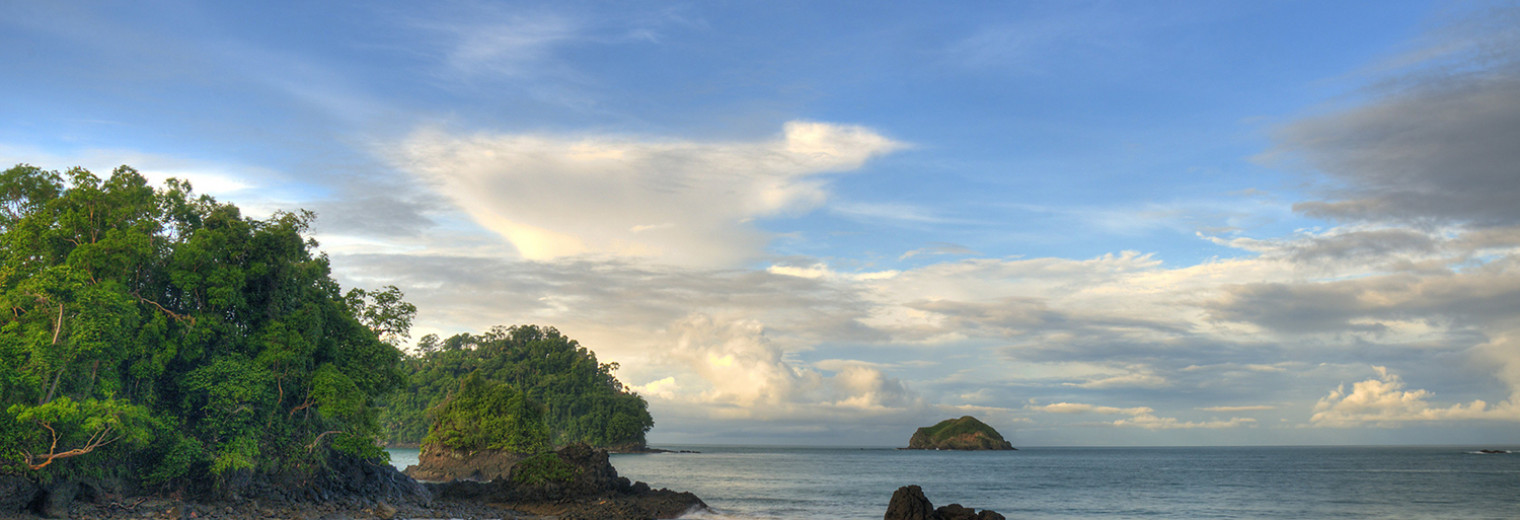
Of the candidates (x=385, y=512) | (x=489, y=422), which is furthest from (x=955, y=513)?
(x=489, y=422)

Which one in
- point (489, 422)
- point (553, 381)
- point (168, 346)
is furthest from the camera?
point (553, 381)

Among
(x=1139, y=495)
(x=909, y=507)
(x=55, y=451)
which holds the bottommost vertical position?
(x=1139, y=495)

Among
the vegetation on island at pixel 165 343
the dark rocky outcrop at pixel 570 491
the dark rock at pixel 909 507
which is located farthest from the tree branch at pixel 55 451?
the dark rock at pixel 909 507

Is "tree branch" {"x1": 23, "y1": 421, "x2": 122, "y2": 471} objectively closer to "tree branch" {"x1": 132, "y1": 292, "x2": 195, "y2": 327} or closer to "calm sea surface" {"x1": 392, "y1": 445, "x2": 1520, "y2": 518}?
"tree branch" {"x1": 132, "y1": 292, "x2": 195, "y2": 327}

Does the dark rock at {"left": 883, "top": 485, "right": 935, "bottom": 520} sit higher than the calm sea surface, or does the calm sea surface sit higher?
the dark rock at {"left": 883, "top": 485, "right": 935, "bottom": 520}

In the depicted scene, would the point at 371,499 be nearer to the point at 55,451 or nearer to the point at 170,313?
the point at 170,313

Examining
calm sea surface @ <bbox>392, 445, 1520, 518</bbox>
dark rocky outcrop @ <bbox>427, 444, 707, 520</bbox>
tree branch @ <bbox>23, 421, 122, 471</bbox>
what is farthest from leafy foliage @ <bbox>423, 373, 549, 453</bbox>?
tree branch @ <bbox>23, 421, 122, 471</bbox>

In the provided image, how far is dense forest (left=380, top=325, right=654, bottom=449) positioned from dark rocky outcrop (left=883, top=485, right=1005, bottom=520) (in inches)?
4929

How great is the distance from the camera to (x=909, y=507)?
33594 millimetres

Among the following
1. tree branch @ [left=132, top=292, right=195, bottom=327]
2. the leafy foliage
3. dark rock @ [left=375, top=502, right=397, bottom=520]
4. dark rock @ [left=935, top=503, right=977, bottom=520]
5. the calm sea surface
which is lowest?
the calm sea surface

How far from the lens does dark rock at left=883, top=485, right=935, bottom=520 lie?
3334cm

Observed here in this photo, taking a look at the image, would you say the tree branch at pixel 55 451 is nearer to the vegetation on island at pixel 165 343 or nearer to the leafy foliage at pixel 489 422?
the vegetation on island at pixel 165 343

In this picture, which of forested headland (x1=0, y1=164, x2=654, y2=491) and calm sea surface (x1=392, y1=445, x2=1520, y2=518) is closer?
forested headland (x1=0, y1=164, x2=654, y2=491)

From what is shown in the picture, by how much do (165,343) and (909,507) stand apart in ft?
97.2
